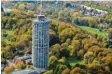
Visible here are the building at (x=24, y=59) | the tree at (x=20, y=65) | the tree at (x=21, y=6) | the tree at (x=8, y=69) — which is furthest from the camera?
the tree at (x=21, y=6)

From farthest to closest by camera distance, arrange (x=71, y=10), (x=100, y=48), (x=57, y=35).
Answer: (x=71, y=10) < (x=57, y=35) < (x=100, y=48)

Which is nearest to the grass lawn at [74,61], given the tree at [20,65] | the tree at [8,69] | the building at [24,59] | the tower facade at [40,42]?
the tower facade at [40,42]

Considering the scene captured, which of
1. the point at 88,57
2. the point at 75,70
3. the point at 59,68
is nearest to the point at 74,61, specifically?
the point at 88,57

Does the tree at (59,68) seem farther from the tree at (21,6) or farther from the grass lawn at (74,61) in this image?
the tree at (21,6)

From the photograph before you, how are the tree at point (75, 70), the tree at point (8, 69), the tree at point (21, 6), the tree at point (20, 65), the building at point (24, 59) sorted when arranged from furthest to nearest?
the tree at point (21, 6), the building at point (24, 59), the tree at point (20, 65), the tree at point (8, 69), the tree at point (75, 70)

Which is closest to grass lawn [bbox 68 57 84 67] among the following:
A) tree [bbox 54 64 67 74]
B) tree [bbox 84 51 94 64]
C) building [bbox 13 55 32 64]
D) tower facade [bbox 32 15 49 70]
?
tree [bbox 84 51 94 64]

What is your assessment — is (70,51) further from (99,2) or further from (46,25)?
(99,2)

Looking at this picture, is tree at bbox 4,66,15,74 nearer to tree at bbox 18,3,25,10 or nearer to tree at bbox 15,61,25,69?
tree at bbox 15,61,25,69

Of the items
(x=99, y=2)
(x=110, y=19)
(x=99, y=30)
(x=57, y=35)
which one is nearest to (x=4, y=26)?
(x=57, y=35)
